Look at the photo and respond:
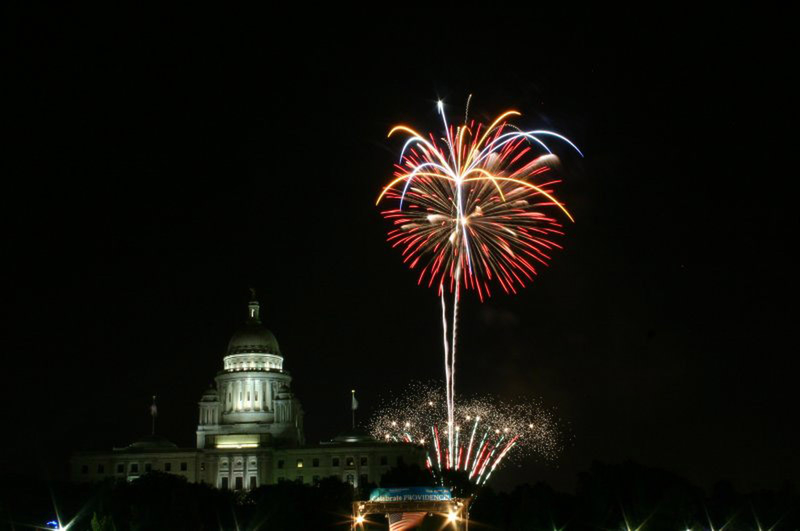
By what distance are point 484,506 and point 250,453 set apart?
187 ft

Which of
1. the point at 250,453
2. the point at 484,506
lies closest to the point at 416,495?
the point at 484,506

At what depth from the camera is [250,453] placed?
145250 mm

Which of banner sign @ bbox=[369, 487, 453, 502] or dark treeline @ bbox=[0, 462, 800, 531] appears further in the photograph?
dark treeline @ bbox=[0, 462, 800, 531]

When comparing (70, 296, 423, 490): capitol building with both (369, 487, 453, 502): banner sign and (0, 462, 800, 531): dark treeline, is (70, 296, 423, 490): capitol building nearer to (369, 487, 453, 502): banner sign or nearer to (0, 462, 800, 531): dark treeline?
(0, 462, 800, 531): dark treeline

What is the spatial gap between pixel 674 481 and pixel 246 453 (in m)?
64.0

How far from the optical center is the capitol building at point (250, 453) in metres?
144

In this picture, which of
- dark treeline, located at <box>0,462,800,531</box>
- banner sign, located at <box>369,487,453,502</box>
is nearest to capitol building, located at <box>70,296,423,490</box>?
dark treeline, located at <box>0,462,800,531</box>

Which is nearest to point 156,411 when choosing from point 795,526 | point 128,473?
point 128,473

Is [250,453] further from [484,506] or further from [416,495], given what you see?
[416,495]

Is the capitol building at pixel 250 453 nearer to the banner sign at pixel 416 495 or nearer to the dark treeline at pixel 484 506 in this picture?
the dark treeline at pixel 484 506

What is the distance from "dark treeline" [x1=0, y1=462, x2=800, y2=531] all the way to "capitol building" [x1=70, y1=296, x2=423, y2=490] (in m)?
35.0

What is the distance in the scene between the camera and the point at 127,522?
8125cm

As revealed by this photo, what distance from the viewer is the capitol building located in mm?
144500

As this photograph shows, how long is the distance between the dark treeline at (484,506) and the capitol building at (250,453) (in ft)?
115
